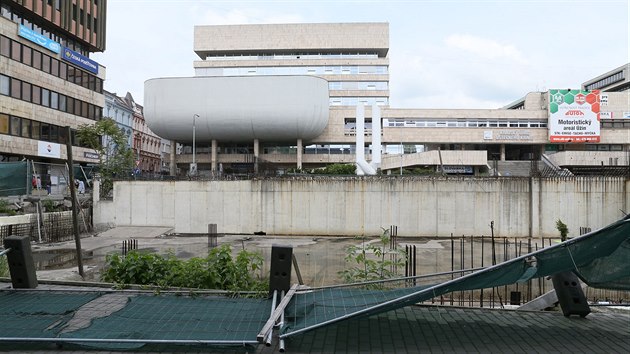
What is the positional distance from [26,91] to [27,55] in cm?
315

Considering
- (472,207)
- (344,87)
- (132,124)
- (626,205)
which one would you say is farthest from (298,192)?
(132,124)

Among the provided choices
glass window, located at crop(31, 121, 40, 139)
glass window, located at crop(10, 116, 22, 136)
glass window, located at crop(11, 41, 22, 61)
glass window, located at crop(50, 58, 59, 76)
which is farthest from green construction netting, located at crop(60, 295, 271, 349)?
glass window, located at crop(50, 58, 59, 76)

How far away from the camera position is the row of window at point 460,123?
2195 inches

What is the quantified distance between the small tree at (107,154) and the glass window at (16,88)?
620 cm

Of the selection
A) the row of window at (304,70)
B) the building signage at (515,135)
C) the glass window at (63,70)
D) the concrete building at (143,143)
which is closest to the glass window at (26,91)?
the glass window at (63,70)

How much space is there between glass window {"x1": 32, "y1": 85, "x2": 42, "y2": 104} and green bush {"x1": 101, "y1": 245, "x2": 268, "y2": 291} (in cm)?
3799

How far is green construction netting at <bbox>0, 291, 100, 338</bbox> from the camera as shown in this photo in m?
5.52

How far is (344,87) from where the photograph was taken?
223ft

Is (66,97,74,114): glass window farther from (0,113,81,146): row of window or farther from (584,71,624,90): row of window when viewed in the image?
(584,71,624,90): row of window

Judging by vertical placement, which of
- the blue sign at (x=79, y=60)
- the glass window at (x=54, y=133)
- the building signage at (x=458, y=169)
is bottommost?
the building signage at (x=458, y=169)

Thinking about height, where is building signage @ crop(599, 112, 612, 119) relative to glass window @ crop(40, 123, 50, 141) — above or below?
above

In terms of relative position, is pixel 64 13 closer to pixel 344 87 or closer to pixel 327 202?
pixel 327 202

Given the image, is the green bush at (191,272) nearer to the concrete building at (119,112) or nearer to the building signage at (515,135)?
the building signage at (515,135)

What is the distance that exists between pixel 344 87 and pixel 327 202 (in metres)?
41.7
